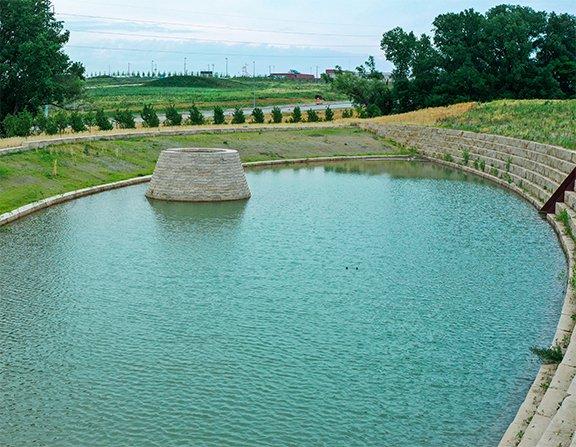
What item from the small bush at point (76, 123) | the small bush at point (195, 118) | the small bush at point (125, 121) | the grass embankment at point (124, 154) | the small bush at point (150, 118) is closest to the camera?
the grass embankment at point (124, 154)

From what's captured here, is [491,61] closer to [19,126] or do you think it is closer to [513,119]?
[513,119]

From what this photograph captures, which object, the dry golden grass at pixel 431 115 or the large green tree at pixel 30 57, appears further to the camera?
the dry golden grass at pixel 431 115

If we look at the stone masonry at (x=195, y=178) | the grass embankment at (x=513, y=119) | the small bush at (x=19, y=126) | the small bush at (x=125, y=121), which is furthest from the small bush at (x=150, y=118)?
the stone masonry at (x=195, y=178)

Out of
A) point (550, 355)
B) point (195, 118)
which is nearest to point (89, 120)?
point (195, 118)

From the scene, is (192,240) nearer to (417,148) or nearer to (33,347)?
(33,347)

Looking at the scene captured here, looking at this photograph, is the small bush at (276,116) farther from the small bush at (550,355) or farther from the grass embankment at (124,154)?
the small bush at (550,355)

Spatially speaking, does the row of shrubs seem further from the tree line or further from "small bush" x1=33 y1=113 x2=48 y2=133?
the tree line

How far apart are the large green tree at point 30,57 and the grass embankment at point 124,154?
9473 mm

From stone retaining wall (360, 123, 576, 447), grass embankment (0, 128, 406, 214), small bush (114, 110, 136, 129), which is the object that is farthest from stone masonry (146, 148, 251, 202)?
small bush (114, 110, 136, 129)

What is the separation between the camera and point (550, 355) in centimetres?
1388

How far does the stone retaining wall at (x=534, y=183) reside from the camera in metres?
10.6

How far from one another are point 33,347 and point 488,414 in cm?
823

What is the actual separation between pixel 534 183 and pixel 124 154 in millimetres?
21226

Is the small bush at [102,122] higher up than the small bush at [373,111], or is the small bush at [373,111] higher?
the small bush at [102,122]
